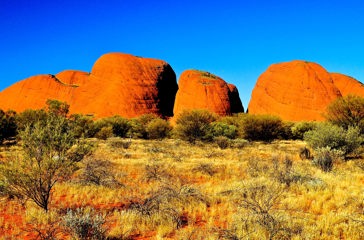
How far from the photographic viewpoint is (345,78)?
59.4m

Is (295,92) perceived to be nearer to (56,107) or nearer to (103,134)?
(103,134)

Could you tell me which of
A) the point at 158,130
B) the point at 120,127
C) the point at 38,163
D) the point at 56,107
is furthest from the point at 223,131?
the point at 38,163

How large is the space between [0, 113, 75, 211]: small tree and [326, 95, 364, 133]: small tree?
20.0 metres

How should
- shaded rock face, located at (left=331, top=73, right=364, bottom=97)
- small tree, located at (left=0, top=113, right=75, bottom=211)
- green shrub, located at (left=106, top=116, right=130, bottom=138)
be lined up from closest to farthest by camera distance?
small tree, located at (left=0, top=113, right=75, bottom=211)
green shrub, located at (left=106, top=116, right=130, bottom=138)
shaded rock face, located at (left=331, top=73, right=364, bottom=97)

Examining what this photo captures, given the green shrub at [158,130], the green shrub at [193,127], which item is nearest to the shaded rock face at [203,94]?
the green shrub at [158,130]

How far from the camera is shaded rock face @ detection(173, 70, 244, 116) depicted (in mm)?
55656

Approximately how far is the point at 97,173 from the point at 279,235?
6418mm

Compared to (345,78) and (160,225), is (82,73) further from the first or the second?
(160,225)

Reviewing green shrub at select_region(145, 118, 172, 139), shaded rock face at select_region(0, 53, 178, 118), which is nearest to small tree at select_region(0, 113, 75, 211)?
green shrub at select_region(145, 118, 172, 139)

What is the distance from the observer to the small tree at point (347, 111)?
20.1 m

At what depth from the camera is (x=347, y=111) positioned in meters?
20.7

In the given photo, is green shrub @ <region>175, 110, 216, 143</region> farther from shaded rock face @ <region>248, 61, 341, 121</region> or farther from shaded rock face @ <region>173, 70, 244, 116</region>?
shaded rock face @ <region>248, 61, 341, 121</region>

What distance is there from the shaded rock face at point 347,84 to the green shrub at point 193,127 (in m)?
43.8

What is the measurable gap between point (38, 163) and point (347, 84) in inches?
2556
